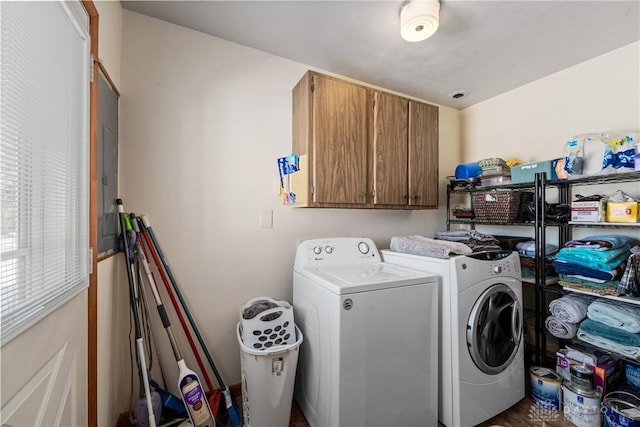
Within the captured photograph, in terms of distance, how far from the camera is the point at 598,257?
165 cm

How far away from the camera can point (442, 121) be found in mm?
2893

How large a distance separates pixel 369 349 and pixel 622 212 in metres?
1.70

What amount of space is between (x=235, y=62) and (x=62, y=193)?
4.68 ft

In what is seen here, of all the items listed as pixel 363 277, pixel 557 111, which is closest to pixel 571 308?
pixel 363 277

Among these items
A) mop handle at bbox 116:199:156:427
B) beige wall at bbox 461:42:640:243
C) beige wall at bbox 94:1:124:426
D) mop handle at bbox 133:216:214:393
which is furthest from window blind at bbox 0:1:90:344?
beige wall at bbox 461:42:640:243

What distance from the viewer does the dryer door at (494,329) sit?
1578 mm

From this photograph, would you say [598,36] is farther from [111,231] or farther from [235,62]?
[111,231]

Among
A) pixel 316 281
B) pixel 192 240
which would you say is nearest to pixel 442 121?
pixel 316 281

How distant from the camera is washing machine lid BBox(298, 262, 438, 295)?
4.59ft

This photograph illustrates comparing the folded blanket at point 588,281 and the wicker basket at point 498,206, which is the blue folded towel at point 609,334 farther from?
the wicker basket at point 498,206

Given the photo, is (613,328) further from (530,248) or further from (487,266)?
(487,266)

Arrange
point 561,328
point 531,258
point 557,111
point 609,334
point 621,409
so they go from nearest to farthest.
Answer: point 621,409 < point 609,334 < point 561,328 < point 531,258 < point 557,111

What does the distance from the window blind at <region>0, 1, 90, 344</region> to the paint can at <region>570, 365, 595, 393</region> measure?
2541 millimetres

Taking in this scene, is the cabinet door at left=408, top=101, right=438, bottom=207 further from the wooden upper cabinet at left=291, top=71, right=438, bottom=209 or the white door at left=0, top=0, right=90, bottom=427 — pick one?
the white door at left=0, top=0, right=90, bottom=427
